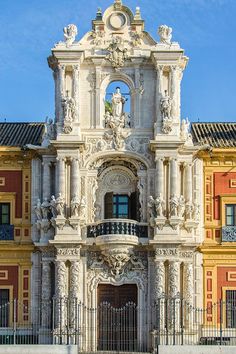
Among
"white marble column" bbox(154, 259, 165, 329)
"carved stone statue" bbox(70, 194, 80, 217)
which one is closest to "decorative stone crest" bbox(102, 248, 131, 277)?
"white marble column" bbox(154, 259, 165, 329)

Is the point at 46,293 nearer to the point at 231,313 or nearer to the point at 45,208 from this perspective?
the point at 45,208

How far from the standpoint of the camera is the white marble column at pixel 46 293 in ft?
157

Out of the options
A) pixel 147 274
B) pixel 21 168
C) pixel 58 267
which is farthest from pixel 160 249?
pixel 21 168

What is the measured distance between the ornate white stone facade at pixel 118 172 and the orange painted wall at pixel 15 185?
76 centimetres

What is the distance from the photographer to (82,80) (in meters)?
49.6

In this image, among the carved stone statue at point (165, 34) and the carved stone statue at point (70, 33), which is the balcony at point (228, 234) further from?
the carved stone statue at point (70, 33)

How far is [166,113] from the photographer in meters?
48.4

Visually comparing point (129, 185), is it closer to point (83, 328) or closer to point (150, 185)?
point (150, 185)

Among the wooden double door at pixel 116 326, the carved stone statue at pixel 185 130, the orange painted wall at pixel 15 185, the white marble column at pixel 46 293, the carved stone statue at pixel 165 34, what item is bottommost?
the wooden double door at pixel 116 326

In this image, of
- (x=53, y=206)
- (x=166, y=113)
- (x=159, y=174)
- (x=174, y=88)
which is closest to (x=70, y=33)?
(x=174, y=88)

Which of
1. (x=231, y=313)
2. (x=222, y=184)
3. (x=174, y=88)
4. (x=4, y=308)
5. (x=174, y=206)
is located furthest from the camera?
(x=222, y=184)

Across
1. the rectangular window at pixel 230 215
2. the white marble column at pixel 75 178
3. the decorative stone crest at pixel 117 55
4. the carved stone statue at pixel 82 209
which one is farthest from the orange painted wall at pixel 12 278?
the decorative stone crest at pixel 117 55

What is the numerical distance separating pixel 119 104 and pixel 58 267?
8387 millimetres

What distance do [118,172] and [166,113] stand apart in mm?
3833
